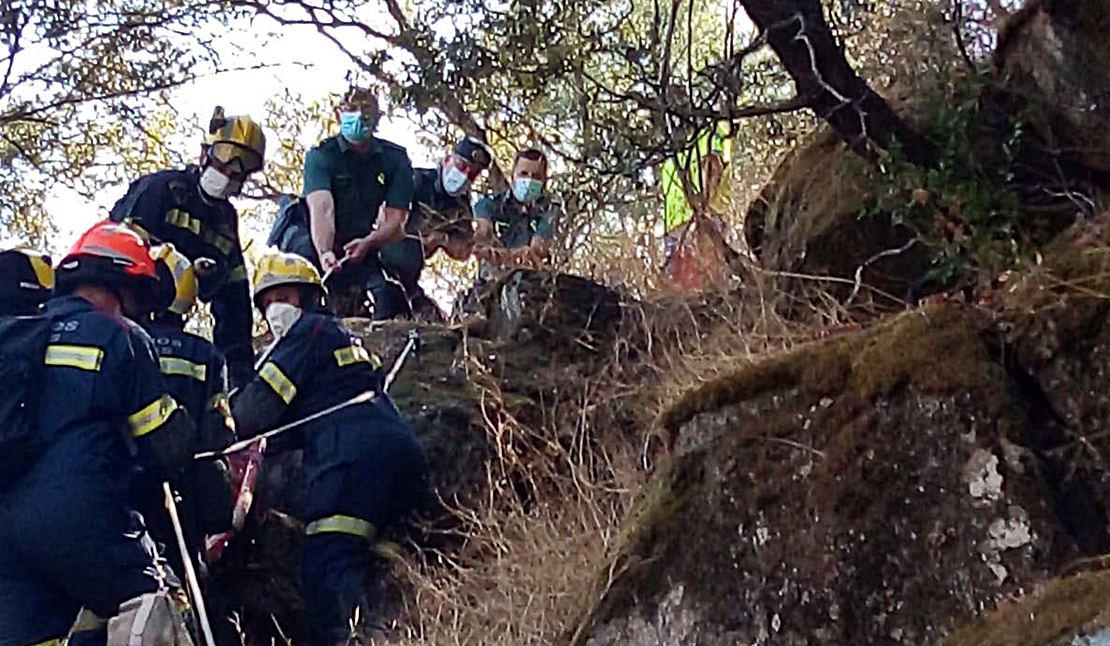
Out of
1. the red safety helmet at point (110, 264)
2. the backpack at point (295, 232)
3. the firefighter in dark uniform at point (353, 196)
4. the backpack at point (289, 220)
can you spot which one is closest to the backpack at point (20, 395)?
the red safety helmet at point (110, 264)

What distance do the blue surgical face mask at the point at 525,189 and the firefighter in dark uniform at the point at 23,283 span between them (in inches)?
83.9

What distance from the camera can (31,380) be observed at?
5.20 m

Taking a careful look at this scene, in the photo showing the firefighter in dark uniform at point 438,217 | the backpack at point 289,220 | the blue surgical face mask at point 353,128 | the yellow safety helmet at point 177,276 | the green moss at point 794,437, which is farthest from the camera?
the backpack at point 289,220

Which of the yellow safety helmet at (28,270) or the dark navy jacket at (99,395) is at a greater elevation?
the yellow safety helmet at (28,270)

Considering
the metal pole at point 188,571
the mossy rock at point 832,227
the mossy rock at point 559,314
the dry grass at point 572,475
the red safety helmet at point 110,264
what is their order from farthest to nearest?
the mossy rock at point 559,314
the mossy rock at point 832,227
the red safety helmet at point 110,264
the metal pole at point 188,571
the dry grass at point 572,475

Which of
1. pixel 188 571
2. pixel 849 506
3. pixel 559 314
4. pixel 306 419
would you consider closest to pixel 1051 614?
pixel 849 506

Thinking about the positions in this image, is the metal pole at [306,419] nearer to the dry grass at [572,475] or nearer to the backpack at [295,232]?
the dry grass at [572,475]

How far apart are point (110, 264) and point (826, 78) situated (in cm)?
272

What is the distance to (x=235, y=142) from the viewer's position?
736cm

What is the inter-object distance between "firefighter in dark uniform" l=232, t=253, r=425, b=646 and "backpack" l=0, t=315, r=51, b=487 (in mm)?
1224

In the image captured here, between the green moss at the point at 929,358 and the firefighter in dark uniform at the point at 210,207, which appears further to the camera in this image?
the firefighter in dark uniform at the point at 210,207

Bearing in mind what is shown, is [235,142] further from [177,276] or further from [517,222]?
[517,222]

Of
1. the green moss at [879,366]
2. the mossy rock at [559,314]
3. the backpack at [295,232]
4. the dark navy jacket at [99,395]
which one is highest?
the backpack at [295,232]

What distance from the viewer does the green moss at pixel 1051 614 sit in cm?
276
